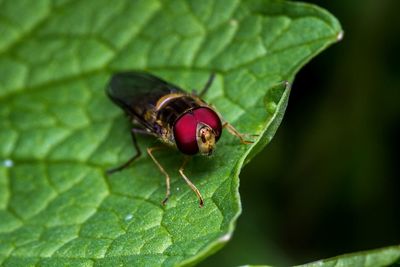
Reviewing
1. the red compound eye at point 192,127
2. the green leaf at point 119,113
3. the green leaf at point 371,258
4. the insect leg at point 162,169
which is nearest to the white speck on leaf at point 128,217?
the green leaf at point 119,113

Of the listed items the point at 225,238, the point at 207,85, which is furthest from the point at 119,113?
the point at 225,238

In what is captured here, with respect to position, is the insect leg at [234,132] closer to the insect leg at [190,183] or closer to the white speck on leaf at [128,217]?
the insect leg at [190,183]

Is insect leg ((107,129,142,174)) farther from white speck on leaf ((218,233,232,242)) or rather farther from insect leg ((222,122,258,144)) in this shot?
white speck on leaf ((218,233,232,242))

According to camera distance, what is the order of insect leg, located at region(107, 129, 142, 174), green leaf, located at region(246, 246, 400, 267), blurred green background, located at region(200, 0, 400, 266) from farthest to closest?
blurred green background, located at region(200, 0, 400, 266), insect leg, located at region(107, 129, 142, 174), green leaf, located at region(246, 246, 400, 267)

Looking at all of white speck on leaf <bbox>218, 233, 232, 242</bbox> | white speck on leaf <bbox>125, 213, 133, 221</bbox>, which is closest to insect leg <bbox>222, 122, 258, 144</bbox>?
white speck on leaf <bbox>125, 213, 133, 221</bbox>

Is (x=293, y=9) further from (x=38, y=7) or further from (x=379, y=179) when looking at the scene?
(x=38, y=7)

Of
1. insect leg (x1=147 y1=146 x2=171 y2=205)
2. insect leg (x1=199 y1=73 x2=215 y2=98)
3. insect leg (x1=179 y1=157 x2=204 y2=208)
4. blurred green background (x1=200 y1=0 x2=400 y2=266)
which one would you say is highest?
insect leg (x1=199 y1=73 x2=215 y2=98)

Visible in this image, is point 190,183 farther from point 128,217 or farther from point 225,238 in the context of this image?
point 225,238
